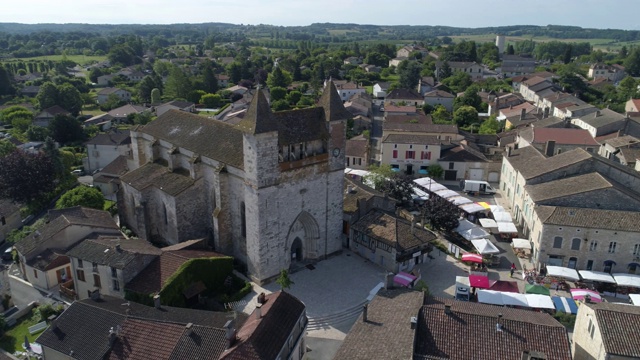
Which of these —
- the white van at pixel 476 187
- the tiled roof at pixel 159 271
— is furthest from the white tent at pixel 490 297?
the white van at pixel 476 187

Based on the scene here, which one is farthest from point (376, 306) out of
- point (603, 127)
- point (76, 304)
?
point (603, 127)

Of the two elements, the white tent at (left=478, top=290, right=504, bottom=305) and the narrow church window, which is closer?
the white tent at (left=478, top=290, right=504, bottom=305)

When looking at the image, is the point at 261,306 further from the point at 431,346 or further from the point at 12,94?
the point at 12,94

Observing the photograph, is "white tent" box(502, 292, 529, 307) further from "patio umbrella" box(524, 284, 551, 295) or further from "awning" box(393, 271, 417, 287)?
"awning" box(393, 271, 417, 287)

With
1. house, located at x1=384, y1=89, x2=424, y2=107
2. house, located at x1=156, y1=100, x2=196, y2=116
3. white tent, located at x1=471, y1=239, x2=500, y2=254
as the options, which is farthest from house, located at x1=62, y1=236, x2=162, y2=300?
house, located at x1=384, y1=89, x2=424, y2=107

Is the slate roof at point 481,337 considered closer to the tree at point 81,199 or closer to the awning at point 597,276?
the awning at point 597,276

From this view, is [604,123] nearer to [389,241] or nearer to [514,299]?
[514,299]
